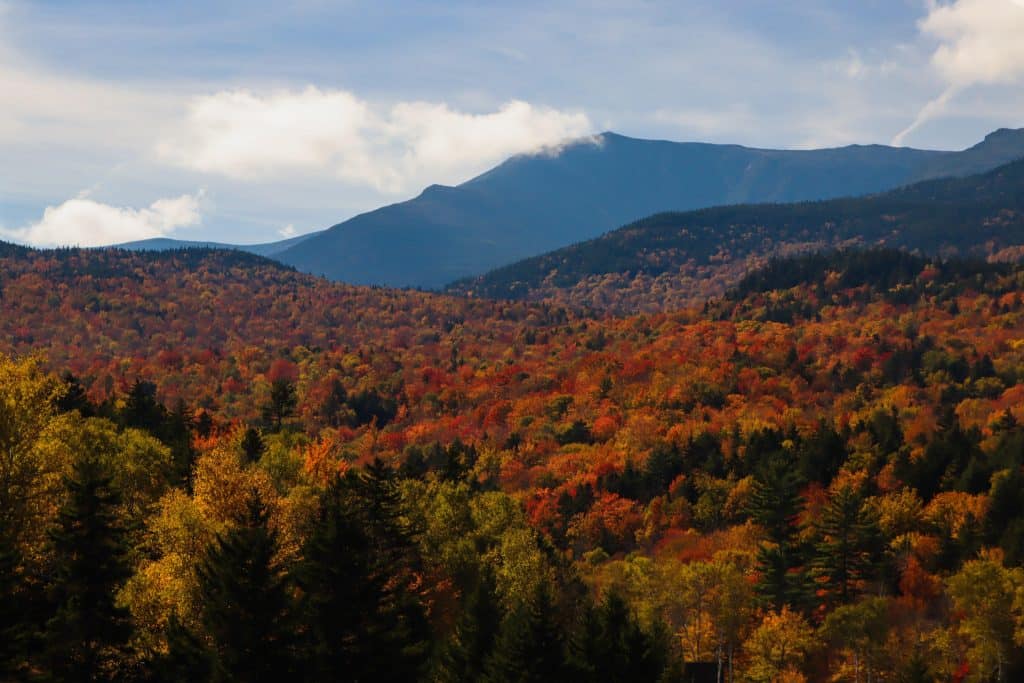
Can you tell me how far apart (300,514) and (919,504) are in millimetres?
87572

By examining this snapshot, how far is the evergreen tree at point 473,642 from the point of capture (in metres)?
50.6

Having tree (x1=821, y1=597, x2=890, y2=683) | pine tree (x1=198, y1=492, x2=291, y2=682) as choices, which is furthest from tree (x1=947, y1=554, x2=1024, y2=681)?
pine tree (x1=198, y1=492, x2=291, y2=682)

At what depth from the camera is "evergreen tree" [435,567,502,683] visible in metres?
50.6

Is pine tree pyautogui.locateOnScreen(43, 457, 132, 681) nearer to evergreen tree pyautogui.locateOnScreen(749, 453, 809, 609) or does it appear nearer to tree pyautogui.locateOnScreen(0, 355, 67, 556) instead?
tree pyautogui.locateOnScreen(0, 355, 67, 556)

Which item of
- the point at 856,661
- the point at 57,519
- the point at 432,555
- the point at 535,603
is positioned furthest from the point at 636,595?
the point at 57,519

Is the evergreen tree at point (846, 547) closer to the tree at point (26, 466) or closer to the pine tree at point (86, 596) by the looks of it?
the pine tree at point (86, 596)

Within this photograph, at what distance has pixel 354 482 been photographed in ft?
215

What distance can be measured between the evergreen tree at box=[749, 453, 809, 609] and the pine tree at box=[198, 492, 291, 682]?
2623 inches

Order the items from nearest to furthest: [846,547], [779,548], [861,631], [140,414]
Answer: [861,631] < [846,547] < [779,548] < [140,414]

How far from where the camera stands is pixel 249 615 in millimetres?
38375

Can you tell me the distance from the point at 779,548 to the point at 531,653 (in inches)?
2527

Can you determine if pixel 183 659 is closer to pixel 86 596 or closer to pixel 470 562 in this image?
pixel 86 596

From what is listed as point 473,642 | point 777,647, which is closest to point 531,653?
point 473,642

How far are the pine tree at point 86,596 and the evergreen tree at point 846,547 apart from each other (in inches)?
2791
